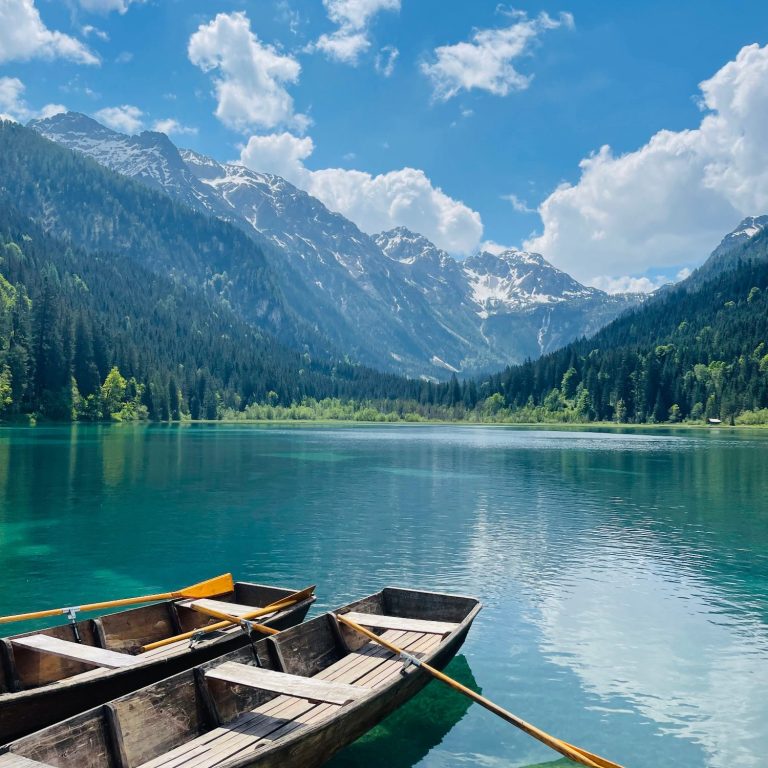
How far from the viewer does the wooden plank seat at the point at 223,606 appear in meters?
19.9

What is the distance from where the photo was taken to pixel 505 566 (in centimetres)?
3484

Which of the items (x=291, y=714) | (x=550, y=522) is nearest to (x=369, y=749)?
(x=291, y=714)

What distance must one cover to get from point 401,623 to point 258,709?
6.15m

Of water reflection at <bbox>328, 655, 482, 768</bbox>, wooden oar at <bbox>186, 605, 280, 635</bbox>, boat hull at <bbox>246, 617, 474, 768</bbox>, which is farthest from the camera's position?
wooden oar at <bbox>186, 605, 280, 635</bbox>

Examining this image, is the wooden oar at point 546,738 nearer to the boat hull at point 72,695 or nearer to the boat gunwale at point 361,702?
the boat gunwale at point 361,702

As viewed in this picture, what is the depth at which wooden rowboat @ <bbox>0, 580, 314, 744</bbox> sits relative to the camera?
1390 cm

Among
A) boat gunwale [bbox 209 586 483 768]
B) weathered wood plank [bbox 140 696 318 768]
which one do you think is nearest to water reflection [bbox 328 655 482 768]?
boat gunwale [bbox 209 586 483 768]

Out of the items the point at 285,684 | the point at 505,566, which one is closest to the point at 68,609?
the point at 285,684

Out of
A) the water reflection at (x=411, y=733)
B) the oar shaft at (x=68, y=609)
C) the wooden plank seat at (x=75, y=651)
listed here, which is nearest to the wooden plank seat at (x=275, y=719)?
the water reflection at (x=411, y=733)

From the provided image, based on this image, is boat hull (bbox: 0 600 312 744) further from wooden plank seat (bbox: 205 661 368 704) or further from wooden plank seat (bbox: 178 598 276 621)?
wooden plank seat (bbox: 178 598 276 621)

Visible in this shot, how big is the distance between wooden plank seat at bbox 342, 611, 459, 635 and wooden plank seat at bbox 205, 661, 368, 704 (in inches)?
188

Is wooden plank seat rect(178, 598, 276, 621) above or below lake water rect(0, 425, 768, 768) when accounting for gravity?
above

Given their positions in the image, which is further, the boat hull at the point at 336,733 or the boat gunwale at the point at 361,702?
the boat hull at the point at 336,733

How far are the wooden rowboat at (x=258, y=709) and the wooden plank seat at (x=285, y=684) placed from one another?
22 mm
